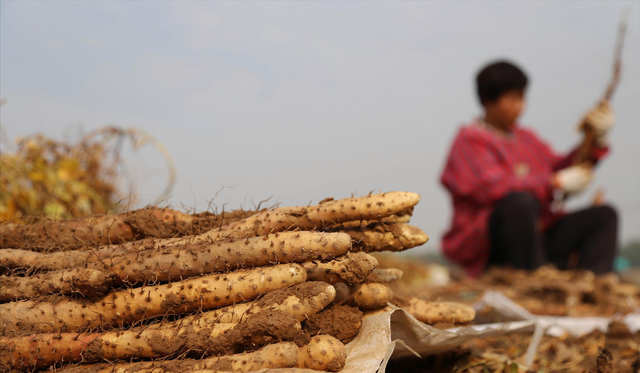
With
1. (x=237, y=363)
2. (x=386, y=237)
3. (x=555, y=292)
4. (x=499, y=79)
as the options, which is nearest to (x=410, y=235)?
(x=386, y=237)

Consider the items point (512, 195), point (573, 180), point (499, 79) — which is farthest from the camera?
point (499, 79)

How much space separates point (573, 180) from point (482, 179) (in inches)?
52.3

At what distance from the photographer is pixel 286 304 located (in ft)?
5.51

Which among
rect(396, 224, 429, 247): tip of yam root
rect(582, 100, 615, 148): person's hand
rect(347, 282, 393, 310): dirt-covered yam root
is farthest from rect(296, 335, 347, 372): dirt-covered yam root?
rect(582, 100, 615, 148): person's hand

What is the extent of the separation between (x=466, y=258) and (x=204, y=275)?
18.5ft

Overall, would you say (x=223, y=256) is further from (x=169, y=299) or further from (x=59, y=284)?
(x=59, y=284)

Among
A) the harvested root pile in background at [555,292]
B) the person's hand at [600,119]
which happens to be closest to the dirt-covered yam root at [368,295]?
the harvested root pile in background at [555,292]

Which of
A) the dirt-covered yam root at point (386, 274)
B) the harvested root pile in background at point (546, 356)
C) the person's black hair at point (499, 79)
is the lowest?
the harvested root pile in background at point (546, 356)

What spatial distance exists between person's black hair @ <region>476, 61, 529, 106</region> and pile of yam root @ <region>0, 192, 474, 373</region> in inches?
199

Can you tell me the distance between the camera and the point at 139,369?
1.62 m

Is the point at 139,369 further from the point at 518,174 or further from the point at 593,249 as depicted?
the point at 593,249

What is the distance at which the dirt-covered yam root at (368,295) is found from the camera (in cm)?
200

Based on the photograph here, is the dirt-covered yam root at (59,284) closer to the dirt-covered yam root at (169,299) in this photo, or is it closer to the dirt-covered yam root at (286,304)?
the dirt-covered yam root at (169,299)

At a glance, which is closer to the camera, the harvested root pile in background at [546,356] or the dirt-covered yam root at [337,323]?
the dirt-covered yam root at [337,323]
